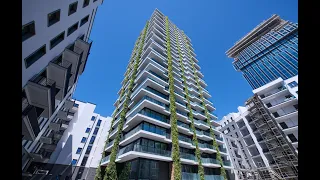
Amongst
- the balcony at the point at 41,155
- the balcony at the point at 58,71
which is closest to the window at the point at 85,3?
the balcony at the point at 58,71

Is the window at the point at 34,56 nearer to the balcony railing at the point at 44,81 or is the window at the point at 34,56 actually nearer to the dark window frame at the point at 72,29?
the balcony railing at the point at 44,81

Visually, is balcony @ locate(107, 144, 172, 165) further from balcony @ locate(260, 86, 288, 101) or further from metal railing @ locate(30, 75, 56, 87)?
balcony @ locate(260, 86, 288, 101)

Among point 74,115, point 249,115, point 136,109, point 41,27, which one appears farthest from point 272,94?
point 74,115

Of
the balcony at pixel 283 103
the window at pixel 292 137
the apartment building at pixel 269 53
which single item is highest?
the apartment building at pixel 269 53

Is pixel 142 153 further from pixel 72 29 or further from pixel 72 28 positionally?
pixel 72 28

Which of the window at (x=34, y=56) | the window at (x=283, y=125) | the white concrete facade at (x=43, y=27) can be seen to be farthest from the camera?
the window at (x=283, y=125)

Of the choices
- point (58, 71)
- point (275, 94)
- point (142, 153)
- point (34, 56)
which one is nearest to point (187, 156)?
point (142, 153)

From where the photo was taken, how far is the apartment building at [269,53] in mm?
49562

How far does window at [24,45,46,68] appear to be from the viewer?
422 inches

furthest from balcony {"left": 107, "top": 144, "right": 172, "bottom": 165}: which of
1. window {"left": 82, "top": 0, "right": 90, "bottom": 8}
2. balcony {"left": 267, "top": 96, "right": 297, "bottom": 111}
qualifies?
balcony {"left": 267, "top": 96, "right": 297, "bottom": 111}

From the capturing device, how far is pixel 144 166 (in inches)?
780

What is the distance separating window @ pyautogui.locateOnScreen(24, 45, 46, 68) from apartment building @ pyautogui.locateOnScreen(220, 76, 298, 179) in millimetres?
43810

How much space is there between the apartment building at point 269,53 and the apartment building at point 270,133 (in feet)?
40.9

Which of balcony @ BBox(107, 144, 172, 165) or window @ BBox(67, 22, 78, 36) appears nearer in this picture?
window @ BBox(67, 22, 78, 36)
